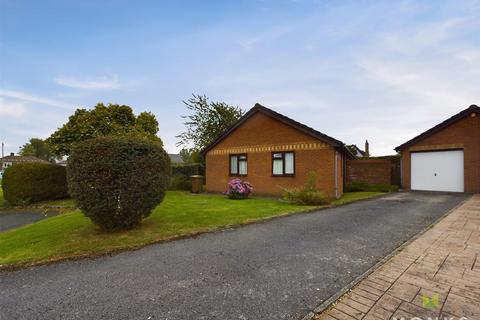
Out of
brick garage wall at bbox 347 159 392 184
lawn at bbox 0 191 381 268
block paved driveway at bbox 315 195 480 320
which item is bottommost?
lawn at bbox 0 191 381 268

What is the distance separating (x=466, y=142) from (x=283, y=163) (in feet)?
37.0

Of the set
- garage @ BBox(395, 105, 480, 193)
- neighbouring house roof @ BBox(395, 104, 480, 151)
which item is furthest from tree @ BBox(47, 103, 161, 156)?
garage @ BBox(395, 105, 480, 193)

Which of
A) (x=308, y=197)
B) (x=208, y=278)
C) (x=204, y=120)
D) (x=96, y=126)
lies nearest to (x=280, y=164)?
(x=308, y=197)

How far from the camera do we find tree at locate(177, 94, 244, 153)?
2800cm

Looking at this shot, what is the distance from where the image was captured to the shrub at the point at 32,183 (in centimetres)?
1478

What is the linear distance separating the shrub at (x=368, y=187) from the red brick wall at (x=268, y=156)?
3.65 m

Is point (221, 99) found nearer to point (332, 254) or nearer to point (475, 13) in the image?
point (475, 13)

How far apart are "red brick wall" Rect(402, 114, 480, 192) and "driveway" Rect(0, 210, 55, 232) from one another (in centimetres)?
2237

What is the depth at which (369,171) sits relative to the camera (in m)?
19.0

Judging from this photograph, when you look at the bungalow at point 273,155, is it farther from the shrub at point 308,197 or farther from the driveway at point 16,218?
the driveway at point 16,218

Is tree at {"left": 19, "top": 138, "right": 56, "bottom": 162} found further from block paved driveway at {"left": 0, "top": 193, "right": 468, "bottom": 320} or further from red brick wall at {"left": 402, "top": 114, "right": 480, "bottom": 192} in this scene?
red brick wall at {"left": 402, "top": 114, "right": 480, "bottom": 192}

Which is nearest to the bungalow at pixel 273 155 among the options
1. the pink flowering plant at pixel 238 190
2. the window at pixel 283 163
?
the window at pixel 283 163

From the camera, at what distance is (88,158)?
602cm

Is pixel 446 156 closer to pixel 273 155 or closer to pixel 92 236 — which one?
pixel 273 155
